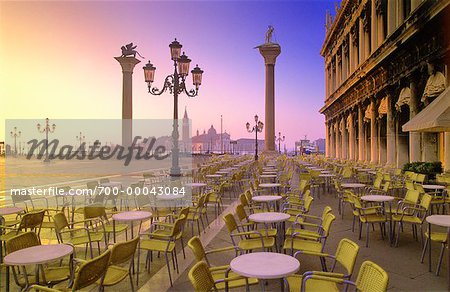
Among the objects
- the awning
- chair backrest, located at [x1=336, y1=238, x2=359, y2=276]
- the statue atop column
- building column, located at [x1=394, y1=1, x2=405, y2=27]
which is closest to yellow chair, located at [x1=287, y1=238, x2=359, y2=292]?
chair backrest, located at [x1=336, y1=238, x2=359, y2=276]

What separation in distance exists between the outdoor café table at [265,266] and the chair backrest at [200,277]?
10.9 inches

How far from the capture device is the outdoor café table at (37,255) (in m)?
3.97

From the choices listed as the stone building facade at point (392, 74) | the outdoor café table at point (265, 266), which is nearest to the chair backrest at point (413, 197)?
the outdoor café table at point (265, 266)

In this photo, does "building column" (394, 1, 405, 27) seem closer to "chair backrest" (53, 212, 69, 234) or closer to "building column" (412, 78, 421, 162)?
"building column" (412, 78, 421, 162)

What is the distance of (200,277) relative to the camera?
3529mm

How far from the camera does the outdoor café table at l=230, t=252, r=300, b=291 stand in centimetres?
350

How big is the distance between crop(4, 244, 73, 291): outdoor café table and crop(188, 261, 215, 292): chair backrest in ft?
5.70

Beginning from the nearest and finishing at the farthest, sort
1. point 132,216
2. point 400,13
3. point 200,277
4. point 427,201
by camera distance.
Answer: point 200,277 < point 132,216 < point 427,201 < point 400,13

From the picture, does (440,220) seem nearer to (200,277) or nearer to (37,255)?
(200,277)

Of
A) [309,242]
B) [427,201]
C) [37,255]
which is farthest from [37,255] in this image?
[427,201]

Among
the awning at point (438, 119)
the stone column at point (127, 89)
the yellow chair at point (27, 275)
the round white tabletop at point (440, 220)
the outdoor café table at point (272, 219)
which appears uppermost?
the stone column at point (127, 89)

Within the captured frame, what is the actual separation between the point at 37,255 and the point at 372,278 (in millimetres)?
3722

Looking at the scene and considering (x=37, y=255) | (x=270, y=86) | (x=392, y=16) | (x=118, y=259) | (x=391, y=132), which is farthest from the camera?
(x=270, y=86)

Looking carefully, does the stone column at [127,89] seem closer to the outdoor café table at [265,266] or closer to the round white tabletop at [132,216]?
the round white tabletop at [132,216]
